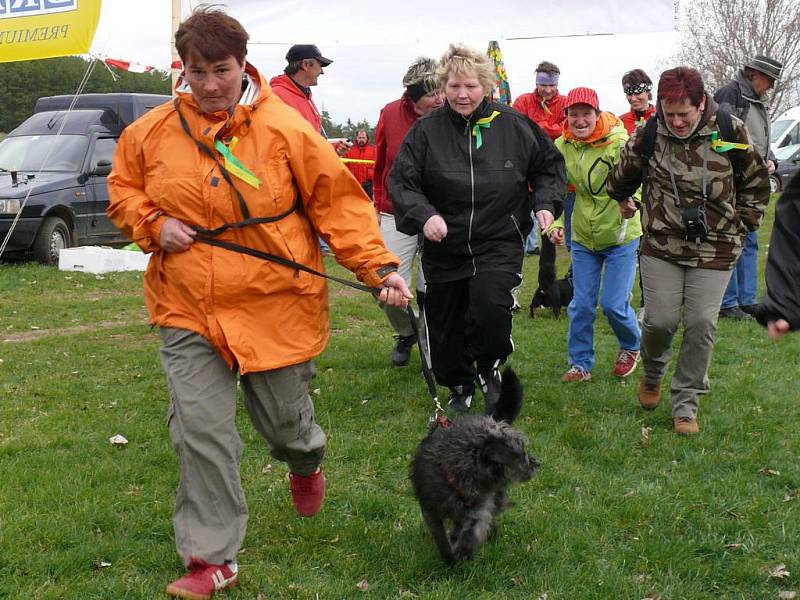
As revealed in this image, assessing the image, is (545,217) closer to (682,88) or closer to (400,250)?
(682,88)

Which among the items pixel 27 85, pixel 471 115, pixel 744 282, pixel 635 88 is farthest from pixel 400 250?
pixel 27 85

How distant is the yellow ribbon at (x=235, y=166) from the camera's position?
3518 millimetres

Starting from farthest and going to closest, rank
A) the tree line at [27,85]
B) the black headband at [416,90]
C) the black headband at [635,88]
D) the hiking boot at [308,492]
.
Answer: the tree line at [27,85]
the black headband at [635,88]
the black headband at [416,90]
the hiking boot at [308,492]

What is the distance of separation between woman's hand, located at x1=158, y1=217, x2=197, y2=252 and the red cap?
12.4 ft

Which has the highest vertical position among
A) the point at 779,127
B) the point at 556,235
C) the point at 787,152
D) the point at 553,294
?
the point at 556,235

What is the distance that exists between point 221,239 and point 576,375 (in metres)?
4.19

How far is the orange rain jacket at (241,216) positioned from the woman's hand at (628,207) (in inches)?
116

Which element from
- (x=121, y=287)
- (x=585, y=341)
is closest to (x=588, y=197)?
(x=585, y=341)

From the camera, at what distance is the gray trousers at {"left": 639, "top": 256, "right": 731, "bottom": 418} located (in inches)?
221

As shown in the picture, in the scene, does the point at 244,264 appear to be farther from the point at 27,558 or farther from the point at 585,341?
the point at 585,341

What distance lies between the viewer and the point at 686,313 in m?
5.71

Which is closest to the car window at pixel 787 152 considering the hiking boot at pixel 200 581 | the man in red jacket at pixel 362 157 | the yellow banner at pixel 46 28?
the man in red jacket at pixel 362 157

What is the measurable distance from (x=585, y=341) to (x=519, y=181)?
6.49 feet

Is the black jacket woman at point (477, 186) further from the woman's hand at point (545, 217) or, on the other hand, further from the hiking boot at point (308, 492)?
the hiking boot at point (308, 492)
